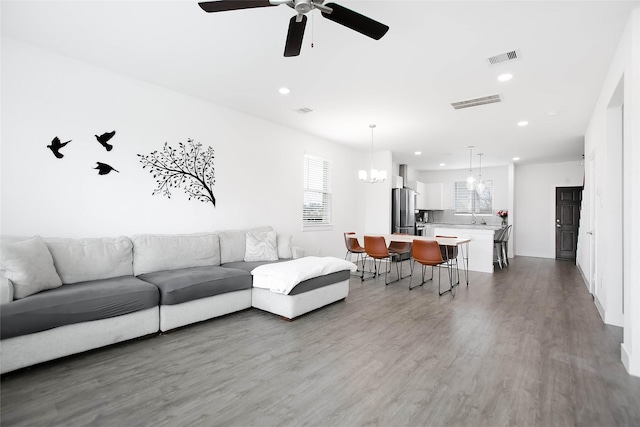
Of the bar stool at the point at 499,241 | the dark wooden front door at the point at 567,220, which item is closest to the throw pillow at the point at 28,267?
the bar stool at the point at 499,241

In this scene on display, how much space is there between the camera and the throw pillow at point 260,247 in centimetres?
458

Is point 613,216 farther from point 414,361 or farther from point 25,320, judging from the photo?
point 25,320

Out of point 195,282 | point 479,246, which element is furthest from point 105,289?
point 479,246

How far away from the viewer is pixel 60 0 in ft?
8.46

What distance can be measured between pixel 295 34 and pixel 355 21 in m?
0.45

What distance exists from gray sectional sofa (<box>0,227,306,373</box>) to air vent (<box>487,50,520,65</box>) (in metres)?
3.68

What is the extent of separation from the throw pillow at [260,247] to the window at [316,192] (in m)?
1.66

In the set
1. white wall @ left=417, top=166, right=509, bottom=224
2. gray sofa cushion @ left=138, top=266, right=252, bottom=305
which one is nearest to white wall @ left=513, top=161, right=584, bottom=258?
white wall @ left=417, top=166, right=509, bottom=224

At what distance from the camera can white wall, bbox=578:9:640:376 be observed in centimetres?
242

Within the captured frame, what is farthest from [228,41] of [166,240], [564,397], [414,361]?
[564,397]

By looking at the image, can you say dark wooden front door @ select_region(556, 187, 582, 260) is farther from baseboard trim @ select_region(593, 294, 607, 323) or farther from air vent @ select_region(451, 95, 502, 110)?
air vent @ select_region(451, 95, 502, 110)

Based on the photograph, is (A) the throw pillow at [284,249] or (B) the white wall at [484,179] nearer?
(A) the throw pillow at [284,249]

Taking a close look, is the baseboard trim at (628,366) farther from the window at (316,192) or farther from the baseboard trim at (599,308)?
the window at (316,192)

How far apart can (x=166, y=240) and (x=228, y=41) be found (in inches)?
93.8
